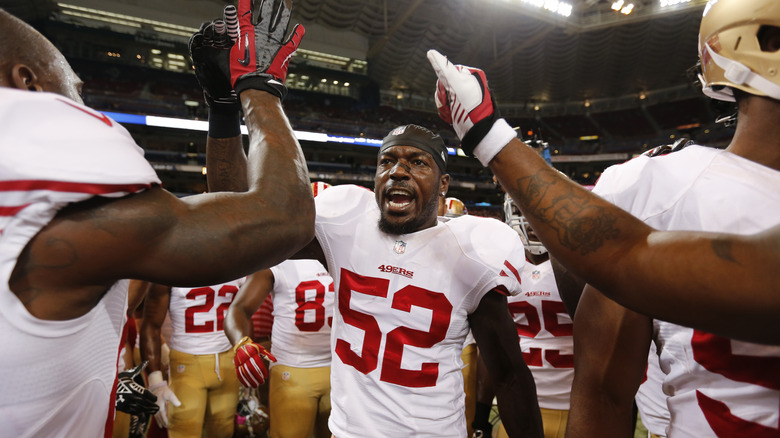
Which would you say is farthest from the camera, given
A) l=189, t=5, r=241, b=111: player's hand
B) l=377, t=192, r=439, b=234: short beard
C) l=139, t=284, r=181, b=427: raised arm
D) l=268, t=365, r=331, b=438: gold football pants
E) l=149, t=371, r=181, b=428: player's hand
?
l=139, t=284, r=181, b=427: raised arm

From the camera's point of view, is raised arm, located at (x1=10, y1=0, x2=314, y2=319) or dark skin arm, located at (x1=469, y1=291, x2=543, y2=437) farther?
dark skin arm, located at (x1=469, y1=291, x2=543, y2=437)

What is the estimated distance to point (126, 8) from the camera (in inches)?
722

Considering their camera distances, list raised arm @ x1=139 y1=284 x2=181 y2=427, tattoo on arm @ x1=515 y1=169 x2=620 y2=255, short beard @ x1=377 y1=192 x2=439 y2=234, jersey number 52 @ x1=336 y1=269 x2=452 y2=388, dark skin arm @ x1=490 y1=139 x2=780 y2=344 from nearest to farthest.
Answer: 1. dark skin arm @ x1=490 y1=139 x2=780 y2=344
2. tattoo on arm @ x1=515 y1=169 x2=620 y2=255
3. jersey number 52 @ x1=336 y1=269 x2=452 y2=388
4. short beard @ x1=377 y1=192 x2=439 y2=234
5. raised arm @ x1=139 y1=284 x2=181 y2=427

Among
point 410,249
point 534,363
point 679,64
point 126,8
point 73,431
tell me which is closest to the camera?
point 73,431

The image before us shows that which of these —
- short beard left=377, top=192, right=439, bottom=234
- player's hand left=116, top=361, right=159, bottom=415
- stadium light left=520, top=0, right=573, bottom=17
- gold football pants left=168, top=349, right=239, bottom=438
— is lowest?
gold football pants left=168, top=349, right=239, bottom=438

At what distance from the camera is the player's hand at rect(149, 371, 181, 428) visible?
3354mm

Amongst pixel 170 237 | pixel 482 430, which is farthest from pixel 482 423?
pixel 170 237

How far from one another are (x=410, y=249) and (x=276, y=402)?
209 centimetres

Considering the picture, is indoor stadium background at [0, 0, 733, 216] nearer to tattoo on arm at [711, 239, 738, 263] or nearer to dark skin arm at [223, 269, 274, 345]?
dark skin arm at [223, 269, 274, 345]

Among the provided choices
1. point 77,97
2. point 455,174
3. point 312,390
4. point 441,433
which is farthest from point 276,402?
point 455,174

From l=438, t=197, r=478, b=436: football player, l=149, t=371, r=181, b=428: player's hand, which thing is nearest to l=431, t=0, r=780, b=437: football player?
l=438, t=197, r=478, b=436: football player

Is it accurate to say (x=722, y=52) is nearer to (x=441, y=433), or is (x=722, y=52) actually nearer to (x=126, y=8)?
(x=441, y=433)

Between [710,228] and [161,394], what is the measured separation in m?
3.82

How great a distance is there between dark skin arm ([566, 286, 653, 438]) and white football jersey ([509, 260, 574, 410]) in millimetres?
1593
